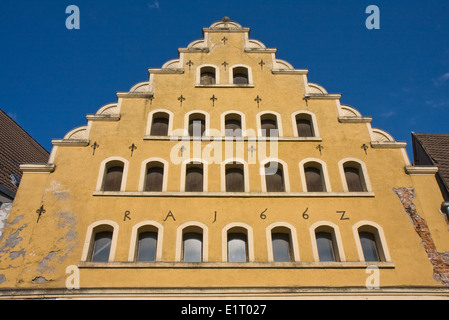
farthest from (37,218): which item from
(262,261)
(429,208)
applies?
(429,208)

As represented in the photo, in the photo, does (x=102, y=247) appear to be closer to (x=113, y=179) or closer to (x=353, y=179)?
(x=113, y=179)

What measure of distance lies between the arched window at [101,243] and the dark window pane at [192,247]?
2069mm

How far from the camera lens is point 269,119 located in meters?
14.2

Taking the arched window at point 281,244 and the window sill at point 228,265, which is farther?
the arched window at point 281,244

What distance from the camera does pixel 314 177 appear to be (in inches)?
499

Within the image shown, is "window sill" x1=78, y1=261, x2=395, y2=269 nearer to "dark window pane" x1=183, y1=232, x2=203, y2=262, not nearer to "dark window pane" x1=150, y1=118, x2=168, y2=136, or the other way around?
"dark window pane" x1=183, y1=232, x2=203, y2=262

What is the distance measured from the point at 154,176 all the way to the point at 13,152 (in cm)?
741

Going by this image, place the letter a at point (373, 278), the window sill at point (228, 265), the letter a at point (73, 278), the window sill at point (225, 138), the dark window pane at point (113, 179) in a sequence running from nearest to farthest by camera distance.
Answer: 1. the letter a at point (73, 278)
2. the letter a at point (373, 278)
3. the window sill at point (228, 265)
4. the dark window pane at point (113, 179)
5. the window sill at point (225, 138)

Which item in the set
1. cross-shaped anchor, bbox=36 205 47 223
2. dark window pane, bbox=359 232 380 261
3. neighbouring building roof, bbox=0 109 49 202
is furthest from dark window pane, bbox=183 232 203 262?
neighbouring building roof, bbox=0 109 49 202

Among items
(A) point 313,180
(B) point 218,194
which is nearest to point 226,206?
(B) point 218,194

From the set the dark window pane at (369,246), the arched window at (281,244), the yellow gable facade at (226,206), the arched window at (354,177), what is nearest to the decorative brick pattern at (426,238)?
Result: the yellow gable facade at (226,206)

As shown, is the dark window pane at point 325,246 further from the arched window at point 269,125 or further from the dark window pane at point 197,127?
the dark window pane at point 197,127

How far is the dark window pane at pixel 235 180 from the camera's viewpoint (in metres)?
12.3

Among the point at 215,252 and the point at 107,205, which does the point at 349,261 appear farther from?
the point at 107,205
